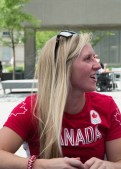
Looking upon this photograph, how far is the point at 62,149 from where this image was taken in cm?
214

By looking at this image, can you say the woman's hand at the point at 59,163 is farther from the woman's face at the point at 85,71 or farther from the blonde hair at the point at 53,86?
the woman's face at the point at 85,71

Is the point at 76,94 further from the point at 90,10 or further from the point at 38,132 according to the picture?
the point at 90,10

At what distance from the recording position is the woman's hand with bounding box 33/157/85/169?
190 cm

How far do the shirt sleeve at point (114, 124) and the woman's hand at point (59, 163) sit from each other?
1.19 feet

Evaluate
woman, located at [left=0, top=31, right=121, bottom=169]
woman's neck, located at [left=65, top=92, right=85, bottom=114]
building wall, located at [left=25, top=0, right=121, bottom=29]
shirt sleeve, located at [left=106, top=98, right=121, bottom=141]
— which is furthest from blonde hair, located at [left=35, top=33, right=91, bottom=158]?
building wall, located at [left=25, top=0, right=121, bottom=29]

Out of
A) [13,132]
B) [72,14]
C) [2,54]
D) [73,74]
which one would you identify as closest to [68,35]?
[73,74]

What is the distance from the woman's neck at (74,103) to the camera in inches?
87.3

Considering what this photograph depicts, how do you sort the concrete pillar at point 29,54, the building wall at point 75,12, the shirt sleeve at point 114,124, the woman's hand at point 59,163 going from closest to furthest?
the woman's hand at point 59,163
the shirt sleeve at point 114,124
the building wall at point 75,12
the concrete pillar at point 29,54

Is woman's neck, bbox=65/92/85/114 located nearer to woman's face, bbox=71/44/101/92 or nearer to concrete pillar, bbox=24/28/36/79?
woman's face, bbox=71/44/101/92

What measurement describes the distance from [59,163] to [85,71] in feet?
1.64

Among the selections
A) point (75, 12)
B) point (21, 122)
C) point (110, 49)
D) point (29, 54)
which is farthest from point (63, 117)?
point (110, 49)

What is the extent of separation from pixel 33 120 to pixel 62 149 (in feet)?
0.65

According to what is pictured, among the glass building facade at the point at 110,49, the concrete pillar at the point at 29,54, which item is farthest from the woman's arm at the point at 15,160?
the glass building facade at the point at 110,49

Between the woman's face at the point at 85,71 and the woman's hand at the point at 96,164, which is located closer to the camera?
the woman's hand at the point at 96,164
